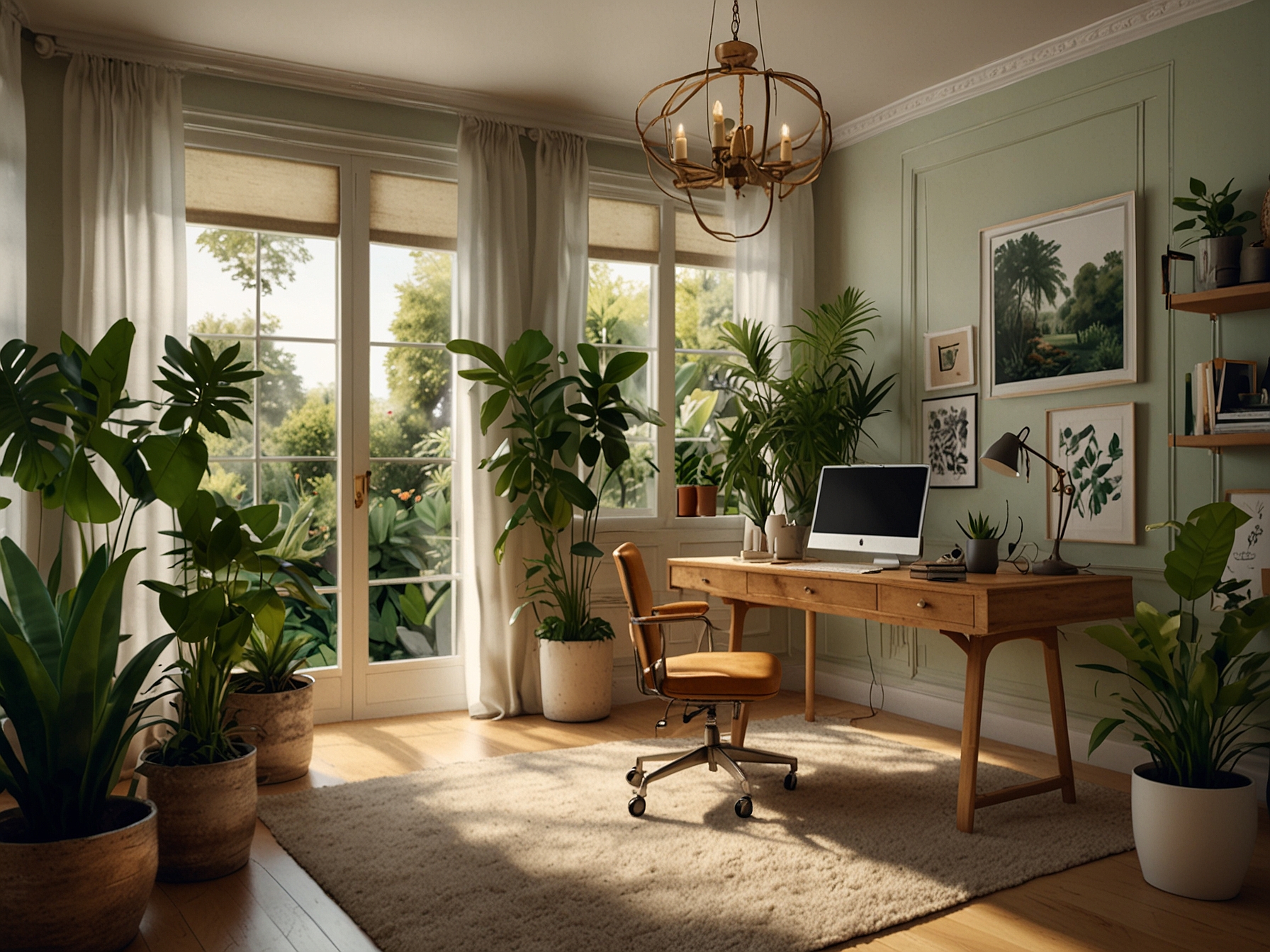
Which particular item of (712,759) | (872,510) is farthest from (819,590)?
(712,759)

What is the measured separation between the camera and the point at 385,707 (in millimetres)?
4695

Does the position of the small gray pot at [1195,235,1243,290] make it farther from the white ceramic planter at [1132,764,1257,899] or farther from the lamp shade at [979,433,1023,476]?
the white ceramic planter at [1132,764,1257,899]

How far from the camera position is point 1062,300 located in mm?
4121

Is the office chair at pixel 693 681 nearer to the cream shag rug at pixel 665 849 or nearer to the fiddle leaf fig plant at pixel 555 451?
the cream shag rug at pixel 665 849

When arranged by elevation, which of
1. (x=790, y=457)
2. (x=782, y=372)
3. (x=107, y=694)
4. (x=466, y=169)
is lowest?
(x=107, y=694)

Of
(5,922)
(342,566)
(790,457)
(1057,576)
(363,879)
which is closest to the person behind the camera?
(5,922)

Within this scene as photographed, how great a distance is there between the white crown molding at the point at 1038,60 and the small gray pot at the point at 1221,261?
35.3 inches

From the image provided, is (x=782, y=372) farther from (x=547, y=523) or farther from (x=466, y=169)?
(x=466, y=169)

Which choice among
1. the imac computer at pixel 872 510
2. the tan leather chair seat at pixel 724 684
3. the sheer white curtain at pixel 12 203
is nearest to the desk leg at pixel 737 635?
the imac computer at pixel 872 510

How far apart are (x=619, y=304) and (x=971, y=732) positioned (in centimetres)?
300

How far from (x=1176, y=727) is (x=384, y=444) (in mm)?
3465

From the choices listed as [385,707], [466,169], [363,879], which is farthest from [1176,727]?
[466,169]

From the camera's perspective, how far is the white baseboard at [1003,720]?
3777 millimetres

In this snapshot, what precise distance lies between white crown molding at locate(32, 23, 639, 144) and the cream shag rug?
307 centimetres
